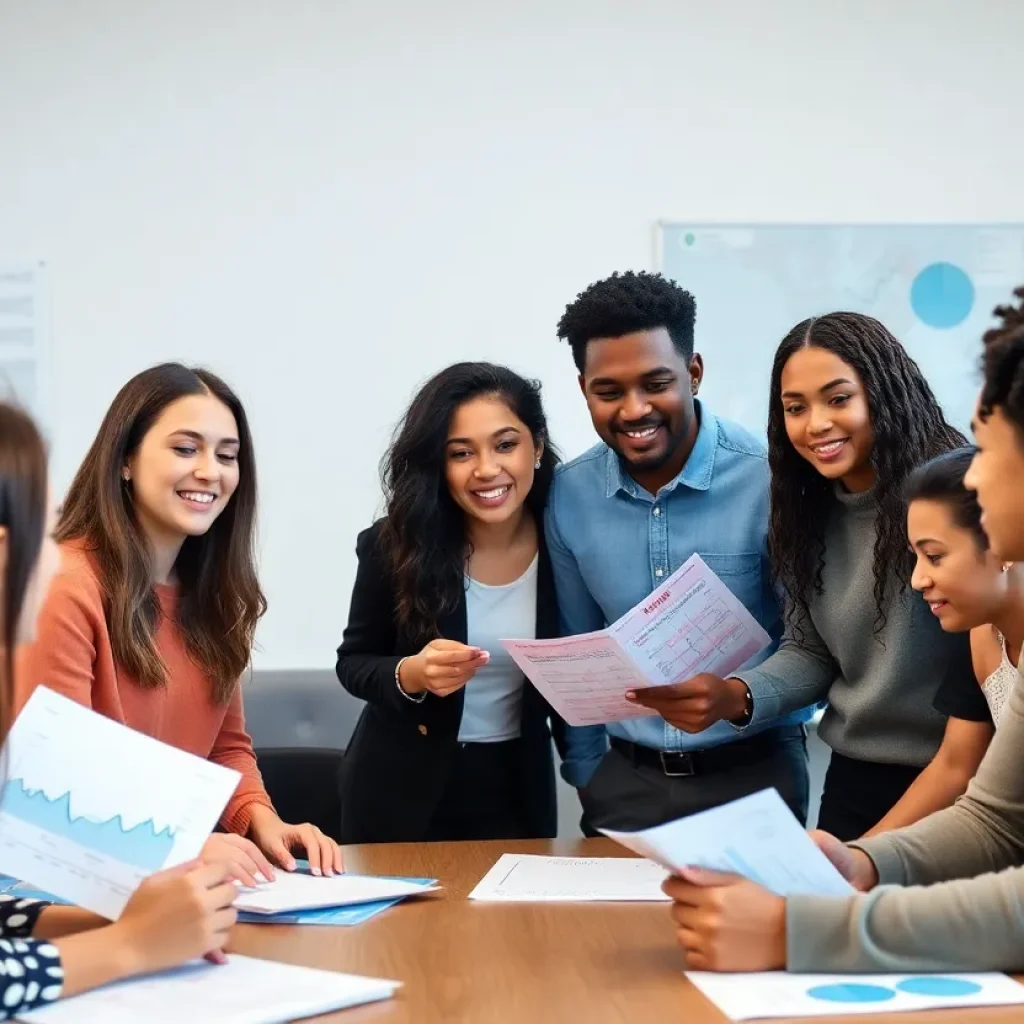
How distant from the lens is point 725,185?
3580 millimetres

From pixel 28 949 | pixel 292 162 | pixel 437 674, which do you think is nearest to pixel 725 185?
pixel 292 162

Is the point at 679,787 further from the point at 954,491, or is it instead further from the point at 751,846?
the point at 751,846

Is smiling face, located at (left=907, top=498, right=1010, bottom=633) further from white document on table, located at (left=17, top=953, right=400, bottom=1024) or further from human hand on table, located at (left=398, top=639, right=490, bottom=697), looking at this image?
white document on table, located at (left=17, top=953, right=400, bottom=1024)

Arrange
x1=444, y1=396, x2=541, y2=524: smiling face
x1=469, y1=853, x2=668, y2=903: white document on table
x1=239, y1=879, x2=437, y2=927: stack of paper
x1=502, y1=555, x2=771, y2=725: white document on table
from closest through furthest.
→ 1. x1=239, y1=879, x2=437, y2=927: stack of paper
2. x1=469, y1=853, x2=668, y2=903: white document on table
3. x1=502, y1=555, x2=771, y2=725: white document on table
4. x1=444, y1=396, x2=541, y2=524: smiling face

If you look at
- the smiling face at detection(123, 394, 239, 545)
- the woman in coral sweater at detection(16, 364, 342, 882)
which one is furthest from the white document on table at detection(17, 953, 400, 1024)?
the smiling face at detection(123, 394, 239, 545)

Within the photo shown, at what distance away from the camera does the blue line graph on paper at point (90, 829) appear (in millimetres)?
1382

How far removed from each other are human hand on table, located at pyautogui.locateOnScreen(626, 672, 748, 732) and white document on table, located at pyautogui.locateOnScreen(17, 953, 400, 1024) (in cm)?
83

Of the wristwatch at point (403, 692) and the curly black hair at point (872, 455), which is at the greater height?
the curly black hair at point (872, 455)

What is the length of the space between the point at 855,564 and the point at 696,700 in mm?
328

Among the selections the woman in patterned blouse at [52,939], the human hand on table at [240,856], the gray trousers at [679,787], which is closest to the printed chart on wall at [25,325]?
the gray trousers at [679,787]

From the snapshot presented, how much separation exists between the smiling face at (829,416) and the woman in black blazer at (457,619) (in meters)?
0.58

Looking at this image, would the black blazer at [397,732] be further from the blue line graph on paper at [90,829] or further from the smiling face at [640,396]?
the blue line graph on paper at [90,829]

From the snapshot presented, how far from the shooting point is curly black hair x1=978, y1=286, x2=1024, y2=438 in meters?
1.32

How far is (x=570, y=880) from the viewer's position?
1762 millimetres
